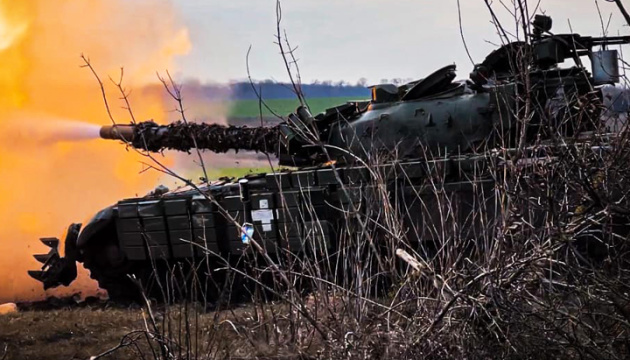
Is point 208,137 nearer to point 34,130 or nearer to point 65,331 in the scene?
point 65,331

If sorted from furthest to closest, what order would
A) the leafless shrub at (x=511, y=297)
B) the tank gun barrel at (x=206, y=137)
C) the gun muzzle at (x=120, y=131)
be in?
the gun muzzle at (x=120, y=131) → the tank gun barrel at (x=206, y=137) → the leafless shrub at (x=511, y=297)

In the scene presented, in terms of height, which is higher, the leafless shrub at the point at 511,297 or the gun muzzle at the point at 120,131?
the gun muzzle at the point at 120,131

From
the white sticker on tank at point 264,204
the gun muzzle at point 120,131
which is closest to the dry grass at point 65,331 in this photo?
the white sticker on tank at point 264,204

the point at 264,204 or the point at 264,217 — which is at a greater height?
the point at 264,204

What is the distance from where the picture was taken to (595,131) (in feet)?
16.0

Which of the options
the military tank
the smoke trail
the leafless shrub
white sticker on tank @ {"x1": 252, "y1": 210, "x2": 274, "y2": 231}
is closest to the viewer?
the leafless shrub

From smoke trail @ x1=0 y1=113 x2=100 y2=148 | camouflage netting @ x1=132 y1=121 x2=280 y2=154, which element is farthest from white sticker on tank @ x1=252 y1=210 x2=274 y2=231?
smoke trail @ x1=0 y1=113 x2=100 y2=148

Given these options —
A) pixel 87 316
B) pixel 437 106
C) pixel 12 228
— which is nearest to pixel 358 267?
pixel 437 106

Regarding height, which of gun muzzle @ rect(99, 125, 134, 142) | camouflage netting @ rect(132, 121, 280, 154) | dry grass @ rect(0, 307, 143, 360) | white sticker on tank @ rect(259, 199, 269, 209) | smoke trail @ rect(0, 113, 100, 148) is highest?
smoke trail @ rect(0, 113, 100, 148)

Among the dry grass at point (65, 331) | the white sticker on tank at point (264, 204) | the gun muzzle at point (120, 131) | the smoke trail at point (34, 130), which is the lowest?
the dry grass at point (65, 331)

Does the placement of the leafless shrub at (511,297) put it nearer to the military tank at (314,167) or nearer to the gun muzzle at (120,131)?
the military tank at (314,167)

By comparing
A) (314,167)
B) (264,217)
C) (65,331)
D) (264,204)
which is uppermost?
(314,167)

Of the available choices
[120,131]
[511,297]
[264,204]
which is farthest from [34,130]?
[511,297]

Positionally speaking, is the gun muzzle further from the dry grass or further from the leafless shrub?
the leafless shrub
